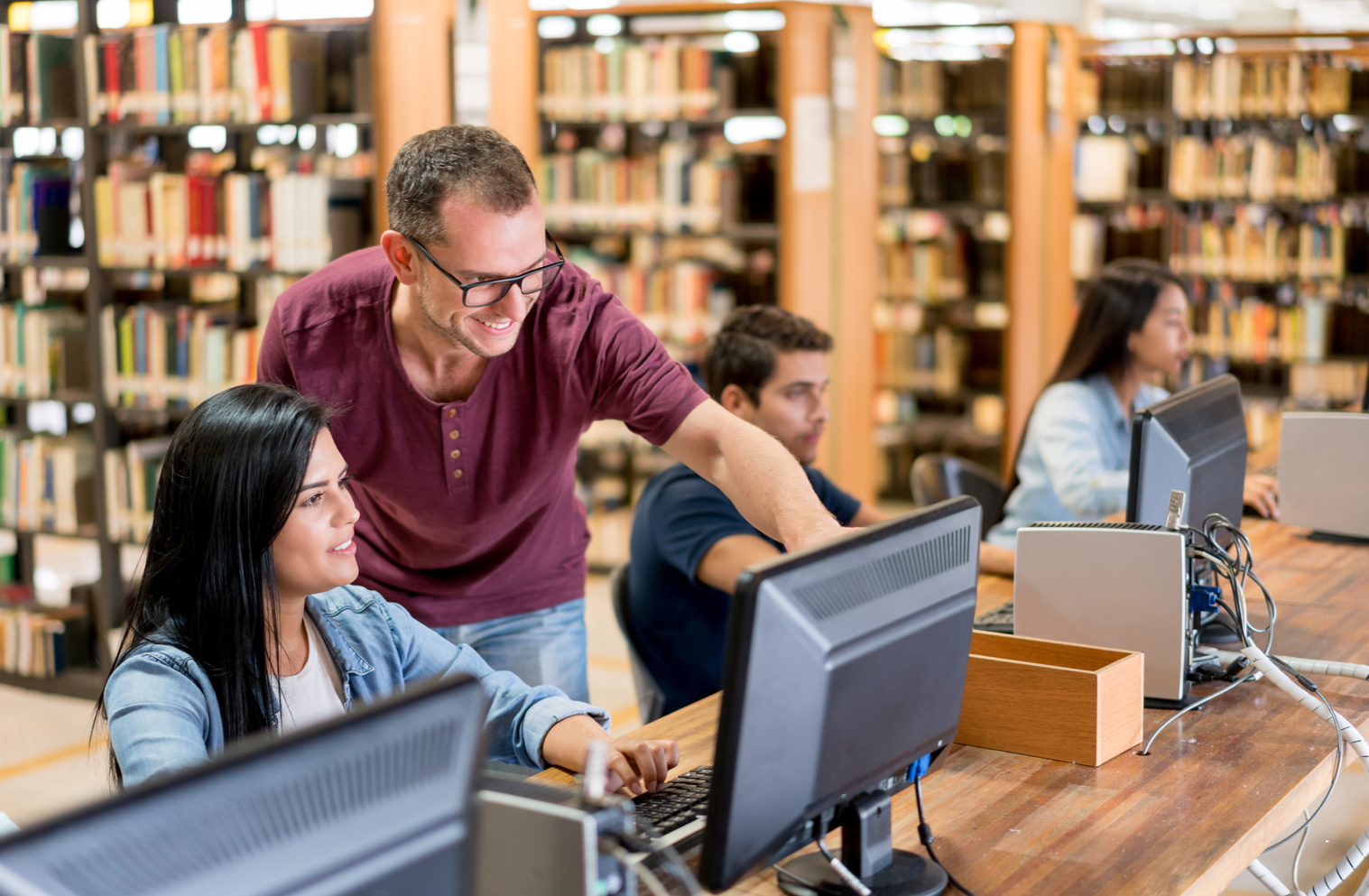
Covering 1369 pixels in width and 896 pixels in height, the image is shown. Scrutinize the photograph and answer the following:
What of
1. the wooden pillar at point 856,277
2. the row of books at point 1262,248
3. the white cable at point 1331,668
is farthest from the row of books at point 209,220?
the row of books at point 1262,248

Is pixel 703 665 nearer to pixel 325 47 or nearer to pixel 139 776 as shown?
pixel 139 776

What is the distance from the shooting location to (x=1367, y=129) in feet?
19.7

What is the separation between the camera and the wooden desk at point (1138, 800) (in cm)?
140

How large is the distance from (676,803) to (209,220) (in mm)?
3252

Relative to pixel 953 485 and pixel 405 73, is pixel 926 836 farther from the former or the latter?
pixel 405 73

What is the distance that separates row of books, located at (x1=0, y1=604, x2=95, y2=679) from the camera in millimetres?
4371

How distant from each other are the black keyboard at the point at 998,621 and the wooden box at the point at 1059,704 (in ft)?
1.17

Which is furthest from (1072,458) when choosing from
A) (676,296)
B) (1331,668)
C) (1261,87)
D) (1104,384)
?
(1261,87)

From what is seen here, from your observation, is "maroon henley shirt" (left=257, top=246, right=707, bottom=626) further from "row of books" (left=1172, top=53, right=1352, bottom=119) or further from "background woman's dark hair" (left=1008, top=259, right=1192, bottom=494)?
"row of books" (left=1172, top=53, right=1352, bottom=119)

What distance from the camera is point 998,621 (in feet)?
7.31

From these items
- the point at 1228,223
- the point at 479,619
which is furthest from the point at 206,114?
the point at 1228,223

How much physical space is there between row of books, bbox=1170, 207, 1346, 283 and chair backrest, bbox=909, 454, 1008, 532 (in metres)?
3.17

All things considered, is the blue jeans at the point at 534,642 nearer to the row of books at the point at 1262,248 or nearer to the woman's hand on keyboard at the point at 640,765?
the woman's hand on keyboard at the point at 640,765

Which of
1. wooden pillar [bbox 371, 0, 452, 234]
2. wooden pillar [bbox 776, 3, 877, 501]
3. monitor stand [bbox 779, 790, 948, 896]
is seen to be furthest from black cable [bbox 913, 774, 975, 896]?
wooden pillar [bbox 776, 3, 877, 501]
